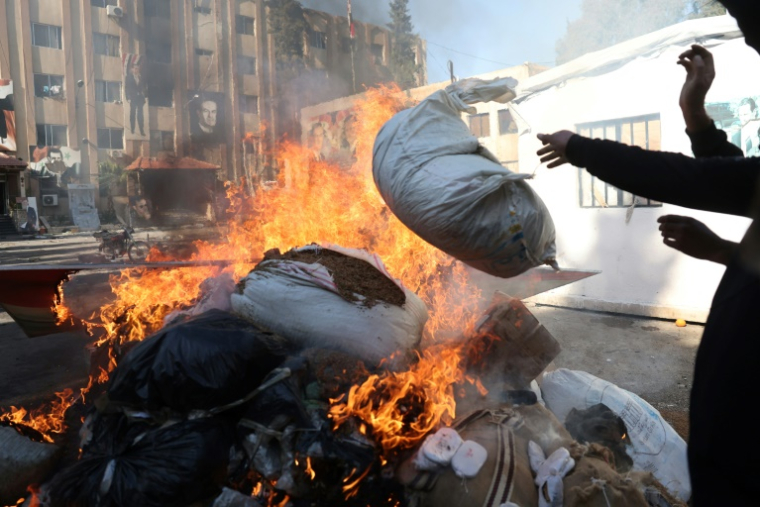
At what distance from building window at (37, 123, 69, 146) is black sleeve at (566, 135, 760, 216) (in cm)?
3076

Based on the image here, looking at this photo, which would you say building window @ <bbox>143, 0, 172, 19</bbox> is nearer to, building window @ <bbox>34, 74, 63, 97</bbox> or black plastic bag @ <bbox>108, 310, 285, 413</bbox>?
building window @ <bbox>34, 74, 63, 97</bbox>

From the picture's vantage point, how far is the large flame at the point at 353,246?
2.34m

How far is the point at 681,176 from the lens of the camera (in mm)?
1175

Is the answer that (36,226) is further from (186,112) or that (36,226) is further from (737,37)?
(737,37)

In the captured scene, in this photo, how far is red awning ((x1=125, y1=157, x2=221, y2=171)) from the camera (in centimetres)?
2562

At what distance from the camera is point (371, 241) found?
422 centimetres

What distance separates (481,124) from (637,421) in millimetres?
16226

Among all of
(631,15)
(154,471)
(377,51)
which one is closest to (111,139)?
(377,51)

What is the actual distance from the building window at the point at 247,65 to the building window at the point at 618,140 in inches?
1028

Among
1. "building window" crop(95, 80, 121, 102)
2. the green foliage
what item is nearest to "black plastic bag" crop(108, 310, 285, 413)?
the green foliage

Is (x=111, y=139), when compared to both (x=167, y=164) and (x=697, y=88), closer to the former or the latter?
(x=167, y=164)

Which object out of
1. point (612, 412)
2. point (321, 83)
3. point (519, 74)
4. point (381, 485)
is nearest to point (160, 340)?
point (381, 485)

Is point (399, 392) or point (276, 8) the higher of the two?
point (276, 8)

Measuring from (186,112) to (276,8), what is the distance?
781 centimetres
